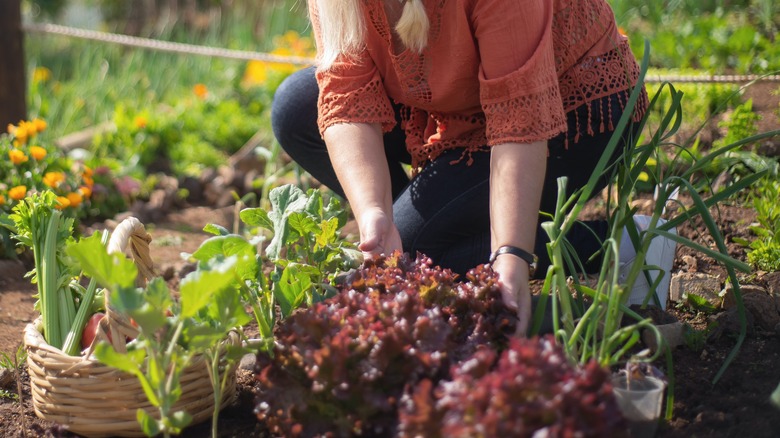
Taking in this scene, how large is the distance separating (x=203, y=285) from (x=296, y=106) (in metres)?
1.26

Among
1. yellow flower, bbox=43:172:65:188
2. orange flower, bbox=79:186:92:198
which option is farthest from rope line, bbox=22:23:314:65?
yellow flower, bbox=43:172:65:188

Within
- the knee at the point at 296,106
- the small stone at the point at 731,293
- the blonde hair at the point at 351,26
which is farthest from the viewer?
the knee at the point at 296,106

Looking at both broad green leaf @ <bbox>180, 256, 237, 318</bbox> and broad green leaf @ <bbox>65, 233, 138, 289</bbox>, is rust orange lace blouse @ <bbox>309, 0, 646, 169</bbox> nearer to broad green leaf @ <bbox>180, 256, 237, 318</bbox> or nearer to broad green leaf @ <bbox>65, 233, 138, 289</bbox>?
broad green leaf @ <bbox>180, 256, 237, 318</bbox>

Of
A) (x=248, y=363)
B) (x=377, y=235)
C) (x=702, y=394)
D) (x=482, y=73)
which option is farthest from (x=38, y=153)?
(x=702, y=394)

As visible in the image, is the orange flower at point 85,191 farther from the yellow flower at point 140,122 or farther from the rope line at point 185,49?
the rope line at point 185,49

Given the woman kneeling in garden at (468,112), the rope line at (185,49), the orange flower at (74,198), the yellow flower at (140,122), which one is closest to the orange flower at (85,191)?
the orange flower at (74,198)

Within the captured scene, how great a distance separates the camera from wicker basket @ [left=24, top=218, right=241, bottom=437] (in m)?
1.61

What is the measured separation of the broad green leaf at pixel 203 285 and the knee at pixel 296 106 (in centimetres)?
120

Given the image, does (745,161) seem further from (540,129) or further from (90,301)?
(90,301)

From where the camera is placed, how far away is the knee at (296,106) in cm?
250

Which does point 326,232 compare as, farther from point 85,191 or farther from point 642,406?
point 85,191

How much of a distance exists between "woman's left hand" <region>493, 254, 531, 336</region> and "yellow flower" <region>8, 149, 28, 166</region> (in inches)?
77.1

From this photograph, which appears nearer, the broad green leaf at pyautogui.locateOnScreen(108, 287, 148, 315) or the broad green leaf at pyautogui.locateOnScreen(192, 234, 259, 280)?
the broad green leaf at pyautogui.locateOnScreen(108, 287, 148, 315)

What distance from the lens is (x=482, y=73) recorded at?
73.5 inches
